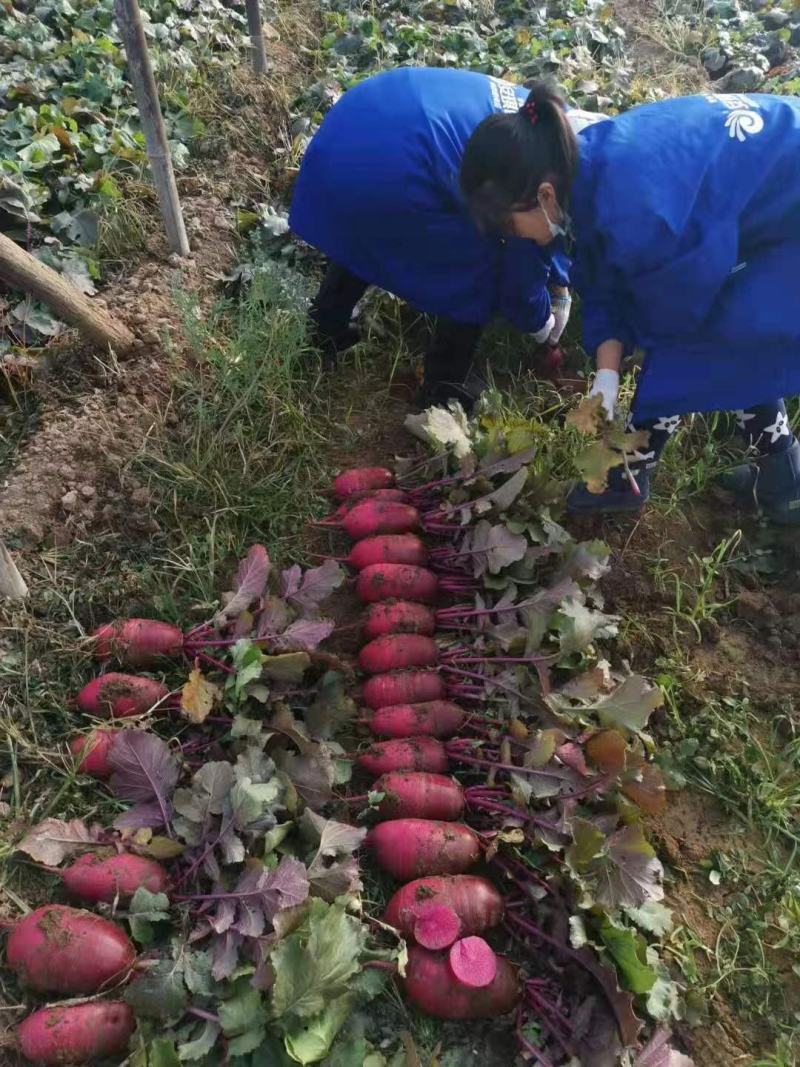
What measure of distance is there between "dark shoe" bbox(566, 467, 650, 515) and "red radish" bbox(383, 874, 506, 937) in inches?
55.5

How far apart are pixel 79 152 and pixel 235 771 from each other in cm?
310

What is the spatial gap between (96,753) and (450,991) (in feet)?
3.59

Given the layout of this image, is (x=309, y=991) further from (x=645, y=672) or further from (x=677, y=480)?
(x=677, y=480)

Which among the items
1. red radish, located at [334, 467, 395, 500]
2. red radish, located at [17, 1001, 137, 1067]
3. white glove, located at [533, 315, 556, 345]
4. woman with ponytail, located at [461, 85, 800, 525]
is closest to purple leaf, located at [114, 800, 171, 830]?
red radish, located at [17, 1001, 137, 1067]

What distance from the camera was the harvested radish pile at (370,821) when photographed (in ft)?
5.65

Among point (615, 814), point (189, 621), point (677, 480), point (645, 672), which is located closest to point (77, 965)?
point (189, 621)

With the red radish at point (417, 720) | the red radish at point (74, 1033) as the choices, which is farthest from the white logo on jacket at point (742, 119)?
the red radish at point (74, 1033)

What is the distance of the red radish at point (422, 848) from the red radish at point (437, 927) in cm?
12

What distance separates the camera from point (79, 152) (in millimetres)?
3604

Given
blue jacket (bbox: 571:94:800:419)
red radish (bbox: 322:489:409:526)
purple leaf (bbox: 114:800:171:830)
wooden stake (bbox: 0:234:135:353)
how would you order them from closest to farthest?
purple leaf (bbox: 114:800:171:830), blue jacket (bbox: 571:94:800:419), wooden stake (bbox: 0:234:135:353), red radish (bbox: 322:489:409:526)

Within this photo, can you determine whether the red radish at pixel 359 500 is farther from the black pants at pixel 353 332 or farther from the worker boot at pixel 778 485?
the worker boot at pixel 778 485

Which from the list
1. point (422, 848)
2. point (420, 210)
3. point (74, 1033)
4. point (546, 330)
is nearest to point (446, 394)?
point (546, 330)

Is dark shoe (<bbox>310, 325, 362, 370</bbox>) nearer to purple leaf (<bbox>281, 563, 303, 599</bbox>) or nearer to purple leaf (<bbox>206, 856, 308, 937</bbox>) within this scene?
purple leaf (<bbox>281, 563, 303, 599</bbox>)

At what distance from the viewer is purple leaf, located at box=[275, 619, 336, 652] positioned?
2.25 meters
